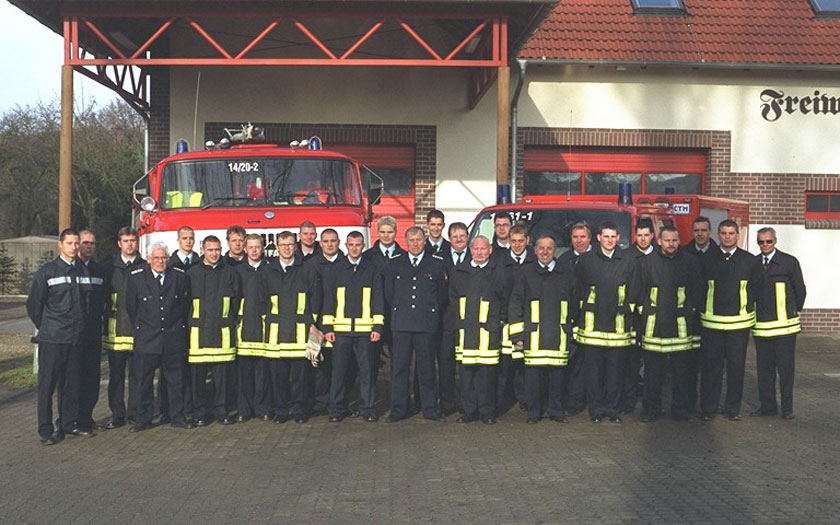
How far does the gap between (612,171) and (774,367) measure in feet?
31.8

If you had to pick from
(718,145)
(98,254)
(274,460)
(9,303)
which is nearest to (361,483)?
(274,460)

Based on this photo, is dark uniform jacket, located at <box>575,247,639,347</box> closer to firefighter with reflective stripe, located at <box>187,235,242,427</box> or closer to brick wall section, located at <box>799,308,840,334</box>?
firefighter with reflective stripe, located at <box>187,235,242,427</box>

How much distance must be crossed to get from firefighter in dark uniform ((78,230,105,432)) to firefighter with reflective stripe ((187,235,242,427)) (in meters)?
0.81

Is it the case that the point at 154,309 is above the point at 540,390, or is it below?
above

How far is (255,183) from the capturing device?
1201cm

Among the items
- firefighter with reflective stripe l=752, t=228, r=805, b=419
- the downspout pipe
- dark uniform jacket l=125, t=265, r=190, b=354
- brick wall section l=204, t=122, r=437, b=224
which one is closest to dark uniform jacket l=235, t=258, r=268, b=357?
dark uniform jacket l=125, t=265, r=190, b=354

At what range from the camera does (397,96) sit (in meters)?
19.2

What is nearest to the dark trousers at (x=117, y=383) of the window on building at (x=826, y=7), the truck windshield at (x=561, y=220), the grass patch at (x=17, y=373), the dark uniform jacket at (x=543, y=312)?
the grass patch at (x=17, y=373)

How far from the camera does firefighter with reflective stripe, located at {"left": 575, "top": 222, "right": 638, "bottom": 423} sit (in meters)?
9.98

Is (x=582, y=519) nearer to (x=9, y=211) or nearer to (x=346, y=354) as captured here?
(x=346, y=354)

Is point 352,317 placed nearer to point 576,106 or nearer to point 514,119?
point 514,119

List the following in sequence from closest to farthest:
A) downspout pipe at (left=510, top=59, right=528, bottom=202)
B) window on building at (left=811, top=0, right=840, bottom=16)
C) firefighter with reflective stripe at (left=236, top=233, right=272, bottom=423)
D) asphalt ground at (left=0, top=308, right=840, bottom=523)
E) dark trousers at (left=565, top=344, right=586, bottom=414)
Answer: asphalt ground at (left=0, top=308, right=840, bottom=523), firefighter with reflective stripe at (left=236, top=233, right=272, bottom=423), dark trousers at (left=565, top=344, right=586, bottom=414), downspout pipe at (left=510, top=59, right=528, bottom=202), window on building at (left=811, top=0, right=840, bottom=16)

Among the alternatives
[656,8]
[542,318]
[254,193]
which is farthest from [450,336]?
[656,8]

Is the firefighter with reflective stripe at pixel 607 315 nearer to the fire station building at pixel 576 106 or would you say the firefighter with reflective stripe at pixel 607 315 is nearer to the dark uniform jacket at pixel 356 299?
the dark uniform jacket at pixel 356 299
